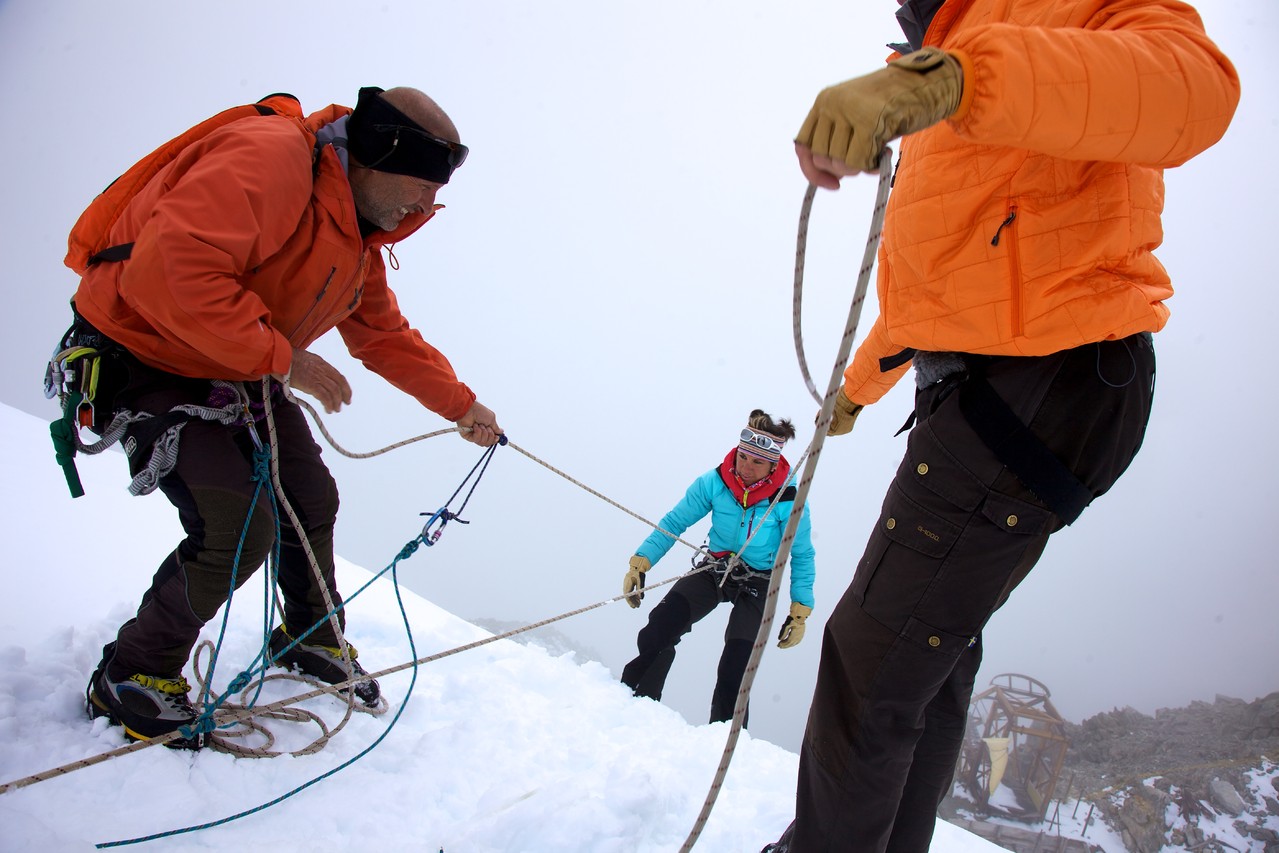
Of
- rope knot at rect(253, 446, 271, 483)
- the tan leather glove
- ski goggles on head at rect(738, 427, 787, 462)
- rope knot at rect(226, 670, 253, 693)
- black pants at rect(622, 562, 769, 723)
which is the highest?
the tan leather glove

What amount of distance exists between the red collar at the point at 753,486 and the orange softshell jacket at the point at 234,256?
278cm

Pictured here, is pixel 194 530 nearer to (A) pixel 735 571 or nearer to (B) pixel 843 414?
(B) pixel 843 414

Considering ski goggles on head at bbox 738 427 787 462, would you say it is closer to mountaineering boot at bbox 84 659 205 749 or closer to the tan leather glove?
mountaineering boot at bbox 84 659 205 749

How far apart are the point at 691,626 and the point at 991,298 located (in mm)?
3035

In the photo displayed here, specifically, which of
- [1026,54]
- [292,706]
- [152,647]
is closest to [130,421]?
[152,647]

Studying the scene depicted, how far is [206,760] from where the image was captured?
1.92m

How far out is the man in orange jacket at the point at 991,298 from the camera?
101 cm

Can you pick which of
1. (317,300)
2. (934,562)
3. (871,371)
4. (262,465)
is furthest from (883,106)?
(262,465)

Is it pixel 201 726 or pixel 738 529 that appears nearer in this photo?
pixel 201 726

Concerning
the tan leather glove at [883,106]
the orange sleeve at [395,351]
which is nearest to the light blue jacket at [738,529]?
the orange sleeve at [395,351]

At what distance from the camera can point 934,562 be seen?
1.36m

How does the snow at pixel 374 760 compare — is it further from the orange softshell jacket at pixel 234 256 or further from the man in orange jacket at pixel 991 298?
the orange softshell jacket at pixel 234 256

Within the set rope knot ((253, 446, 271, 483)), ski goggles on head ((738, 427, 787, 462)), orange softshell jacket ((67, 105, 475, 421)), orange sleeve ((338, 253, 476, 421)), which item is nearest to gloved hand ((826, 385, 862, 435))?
orange sleeve ((338, 253, 476, 421))

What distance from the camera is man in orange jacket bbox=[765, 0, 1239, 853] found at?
1.01 meters
